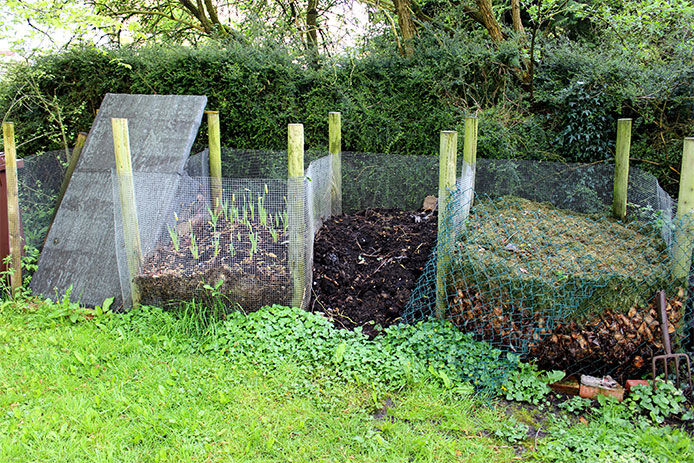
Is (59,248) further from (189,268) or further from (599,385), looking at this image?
(599,385)

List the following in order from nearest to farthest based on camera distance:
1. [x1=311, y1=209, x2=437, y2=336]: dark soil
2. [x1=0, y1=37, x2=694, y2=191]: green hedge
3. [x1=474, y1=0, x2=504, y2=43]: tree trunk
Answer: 1. [x1=311, y1=209, x2=437, y2=336]: dark soil
2. [x1=0, y1=37, x2=694, y2=191]: green hedge
3. [x1=474, y1=0, x2=504, y2=43]: tree trunk

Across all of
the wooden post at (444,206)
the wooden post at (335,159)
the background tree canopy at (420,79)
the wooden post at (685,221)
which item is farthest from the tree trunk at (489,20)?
the wooden post at (685,221)

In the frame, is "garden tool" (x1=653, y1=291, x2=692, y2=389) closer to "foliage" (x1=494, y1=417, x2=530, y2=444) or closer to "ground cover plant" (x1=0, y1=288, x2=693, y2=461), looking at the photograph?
"ground cover plant" (x1=0, y1=288, x2=693, y2=461)

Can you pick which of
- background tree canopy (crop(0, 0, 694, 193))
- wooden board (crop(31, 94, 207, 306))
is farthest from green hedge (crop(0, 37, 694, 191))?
wooden board (crop(31, 94, 207, 306))

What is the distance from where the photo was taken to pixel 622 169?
209 inches

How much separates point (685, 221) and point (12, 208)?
552cm

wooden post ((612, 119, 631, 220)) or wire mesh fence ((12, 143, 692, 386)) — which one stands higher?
wooden post ((612, 119, 631, 220))

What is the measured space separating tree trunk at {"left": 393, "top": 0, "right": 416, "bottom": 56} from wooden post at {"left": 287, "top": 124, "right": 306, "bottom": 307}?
333 centimetres

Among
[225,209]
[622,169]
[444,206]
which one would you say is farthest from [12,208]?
[622,169]

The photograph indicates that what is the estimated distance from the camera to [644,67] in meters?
6.12

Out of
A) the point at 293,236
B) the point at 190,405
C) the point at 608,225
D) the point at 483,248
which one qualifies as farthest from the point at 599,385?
the point at 190,405

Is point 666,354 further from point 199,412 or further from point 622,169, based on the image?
point 199,412

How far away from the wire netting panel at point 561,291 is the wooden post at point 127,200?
2.34 m

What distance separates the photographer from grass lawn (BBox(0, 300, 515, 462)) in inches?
120
